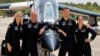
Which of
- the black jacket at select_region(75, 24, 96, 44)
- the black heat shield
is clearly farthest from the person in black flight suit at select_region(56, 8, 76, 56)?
the black heat shield

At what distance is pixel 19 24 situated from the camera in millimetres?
10461

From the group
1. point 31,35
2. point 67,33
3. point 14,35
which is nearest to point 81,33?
point 67,33

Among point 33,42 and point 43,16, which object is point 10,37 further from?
point 43,16

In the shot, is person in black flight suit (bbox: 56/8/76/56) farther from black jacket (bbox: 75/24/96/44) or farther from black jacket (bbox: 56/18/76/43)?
black jacket (bbox: 75/24/96/44)

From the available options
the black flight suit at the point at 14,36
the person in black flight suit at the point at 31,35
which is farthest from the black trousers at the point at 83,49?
the black flight suit at the point at 14,36

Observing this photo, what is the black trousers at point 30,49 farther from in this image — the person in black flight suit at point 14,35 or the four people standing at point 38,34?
the person in black flight suit at point 14,35

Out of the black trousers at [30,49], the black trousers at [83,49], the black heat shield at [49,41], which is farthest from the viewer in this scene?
the black trousers at [83,49]

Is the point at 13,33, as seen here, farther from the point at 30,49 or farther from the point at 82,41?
the point at 82,41

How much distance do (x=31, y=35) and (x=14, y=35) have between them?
484 mm

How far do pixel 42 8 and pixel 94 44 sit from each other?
7020mm

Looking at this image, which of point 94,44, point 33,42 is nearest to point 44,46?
point 33,42

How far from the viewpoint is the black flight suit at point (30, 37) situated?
10430mm

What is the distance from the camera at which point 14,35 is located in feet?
34.4

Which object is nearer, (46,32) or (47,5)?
(46,32)
